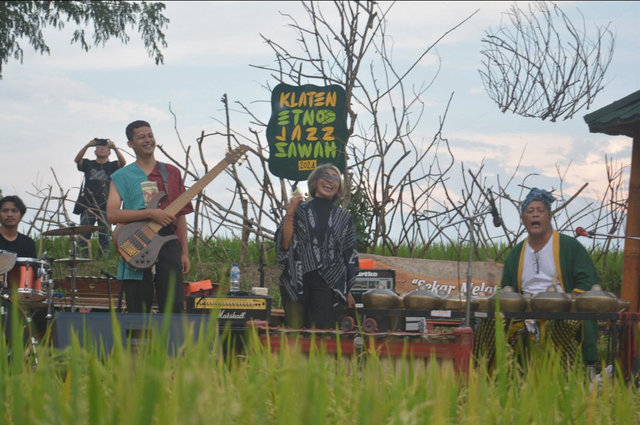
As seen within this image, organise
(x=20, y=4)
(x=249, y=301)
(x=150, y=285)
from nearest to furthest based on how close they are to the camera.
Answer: (x=150, y=285), (x=249, y=301), (x=20, y=4)

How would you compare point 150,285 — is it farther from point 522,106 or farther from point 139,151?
point 522,106

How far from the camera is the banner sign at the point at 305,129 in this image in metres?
8.37

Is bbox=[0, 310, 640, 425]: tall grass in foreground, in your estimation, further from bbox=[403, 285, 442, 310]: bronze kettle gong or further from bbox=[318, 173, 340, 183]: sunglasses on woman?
bbox=[318, 173, 340, 183]: sunglasses on woman

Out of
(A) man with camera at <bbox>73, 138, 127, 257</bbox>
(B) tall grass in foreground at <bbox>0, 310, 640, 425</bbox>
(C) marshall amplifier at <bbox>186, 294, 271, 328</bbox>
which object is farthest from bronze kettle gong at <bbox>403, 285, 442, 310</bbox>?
(A) man with camera at <bbox>73, 138, 127, 257</bbox>

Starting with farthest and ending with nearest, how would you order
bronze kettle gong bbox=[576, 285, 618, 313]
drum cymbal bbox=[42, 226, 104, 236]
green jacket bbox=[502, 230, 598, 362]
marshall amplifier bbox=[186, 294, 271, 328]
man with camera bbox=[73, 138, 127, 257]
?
man with camera bbox=[73, 138, 127, 257] → drum cymbal bbox=[42, 226, 104, 236] → marshall amplifier bbox=[186, 294, 271, 328] → green jacket bbox=[502, 230, 598, 362] → bronze kettle gong bbox=[576, 285, 618, 313]

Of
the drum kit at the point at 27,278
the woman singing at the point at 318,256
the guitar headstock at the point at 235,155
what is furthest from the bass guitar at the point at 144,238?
the drum kit at the point at 27,278

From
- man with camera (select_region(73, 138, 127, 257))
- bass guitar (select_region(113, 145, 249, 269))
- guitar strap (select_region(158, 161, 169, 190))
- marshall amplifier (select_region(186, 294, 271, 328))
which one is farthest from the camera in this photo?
man with camera (select_region(73, 138, 127, 257))

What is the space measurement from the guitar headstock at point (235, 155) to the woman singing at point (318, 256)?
42.1 inches

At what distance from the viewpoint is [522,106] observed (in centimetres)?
1072

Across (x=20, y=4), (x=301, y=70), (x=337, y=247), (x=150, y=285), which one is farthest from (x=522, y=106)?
(x=20, y=4)

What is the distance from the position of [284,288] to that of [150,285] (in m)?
0.88

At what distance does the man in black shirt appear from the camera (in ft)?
25.1

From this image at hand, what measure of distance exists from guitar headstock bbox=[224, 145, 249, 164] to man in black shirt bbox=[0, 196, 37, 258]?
2.04 metres

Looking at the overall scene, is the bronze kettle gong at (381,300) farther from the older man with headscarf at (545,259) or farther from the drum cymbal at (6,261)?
the drum cymbal at (6,261)
